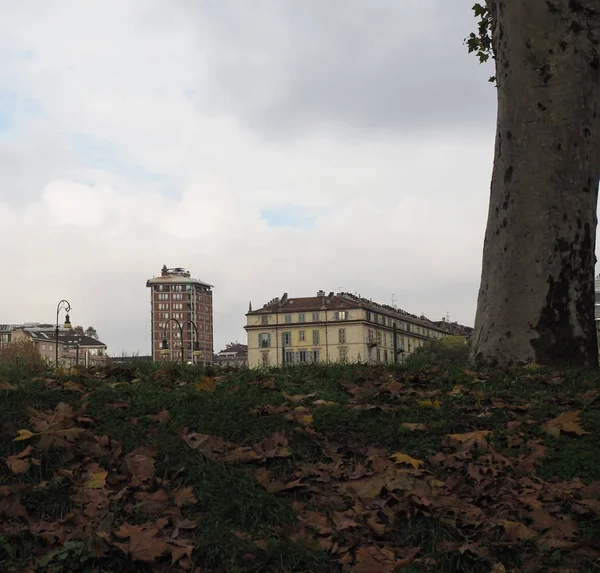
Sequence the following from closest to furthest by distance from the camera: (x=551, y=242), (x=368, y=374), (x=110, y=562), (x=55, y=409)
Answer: (x=110, y=562), (x=55, y=409), (x=368, y=374), (x=551, y=242)

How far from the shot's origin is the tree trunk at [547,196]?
8.21m

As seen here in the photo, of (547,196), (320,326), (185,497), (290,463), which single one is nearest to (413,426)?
(290,463)

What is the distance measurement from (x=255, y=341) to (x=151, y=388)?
11521cm

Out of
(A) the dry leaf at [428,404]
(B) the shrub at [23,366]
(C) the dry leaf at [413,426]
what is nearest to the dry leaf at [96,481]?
(C) the dry leaf at [413,426]

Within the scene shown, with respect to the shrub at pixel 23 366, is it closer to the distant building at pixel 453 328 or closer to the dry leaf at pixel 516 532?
the dry leaf at pixel 516 532

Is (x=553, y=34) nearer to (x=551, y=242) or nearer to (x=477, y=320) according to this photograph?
(x=551, y=242)

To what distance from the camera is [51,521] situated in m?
4.16

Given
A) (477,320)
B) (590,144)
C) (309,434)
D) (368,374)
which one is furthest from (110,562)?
(590,144)

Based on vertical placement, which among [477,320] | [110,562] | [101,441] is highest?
[477,320]

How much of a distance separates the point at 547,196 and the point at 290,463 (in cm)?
506

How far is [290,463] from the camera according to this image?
189 inches

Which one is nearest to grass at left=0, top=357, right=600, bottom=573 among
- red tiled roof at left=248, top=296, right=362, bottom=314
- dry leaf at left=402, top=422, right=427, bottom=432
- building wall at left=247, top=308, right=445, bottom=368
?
dry leaf at left=402, top=422, right=427, bottom=432

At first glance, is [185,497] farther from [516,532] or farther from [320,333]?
[320,333]

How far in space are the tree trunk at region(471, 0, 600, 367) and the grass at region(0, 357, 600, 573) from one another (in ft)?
4.44
